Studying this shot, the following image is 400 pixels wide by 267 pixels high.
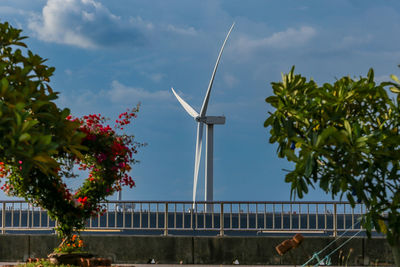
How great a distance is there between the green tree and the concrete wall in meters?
6.51

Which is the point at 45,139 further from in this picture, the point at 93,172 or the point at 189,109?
the point at 189,109

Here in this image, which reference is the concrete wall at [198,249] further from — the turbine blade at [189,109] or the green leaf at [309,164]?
the turbine blade at [189,109]

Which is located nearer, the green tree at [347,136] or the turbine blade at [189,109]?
the green tree at [347,136]

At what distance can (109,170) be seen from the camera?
12.9m

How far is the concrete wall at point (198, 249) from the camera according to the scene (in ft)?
47.6

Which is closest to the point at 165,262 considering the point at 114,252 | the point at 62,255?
the point at 114,252

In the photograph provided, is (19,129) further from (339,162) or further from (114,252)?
(114,252)

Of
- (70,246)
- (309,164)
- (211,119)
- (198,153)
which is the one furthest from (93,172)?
(211,119)

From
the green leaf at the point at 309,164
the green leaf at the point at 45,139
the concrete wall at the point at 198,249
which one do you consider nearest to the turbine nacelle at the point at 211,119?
the concrete wall at the point at 198,249

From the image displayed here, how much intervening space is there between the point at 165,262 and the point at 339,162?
8.41 metres

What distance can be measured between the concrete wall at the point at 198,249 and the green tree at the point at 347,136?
6.51 metres

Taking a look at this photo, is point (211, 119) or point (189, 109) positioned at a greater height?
point (189, 109)

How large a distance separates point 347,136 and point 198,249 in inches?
332

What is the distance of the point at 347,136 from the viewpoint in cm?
712
